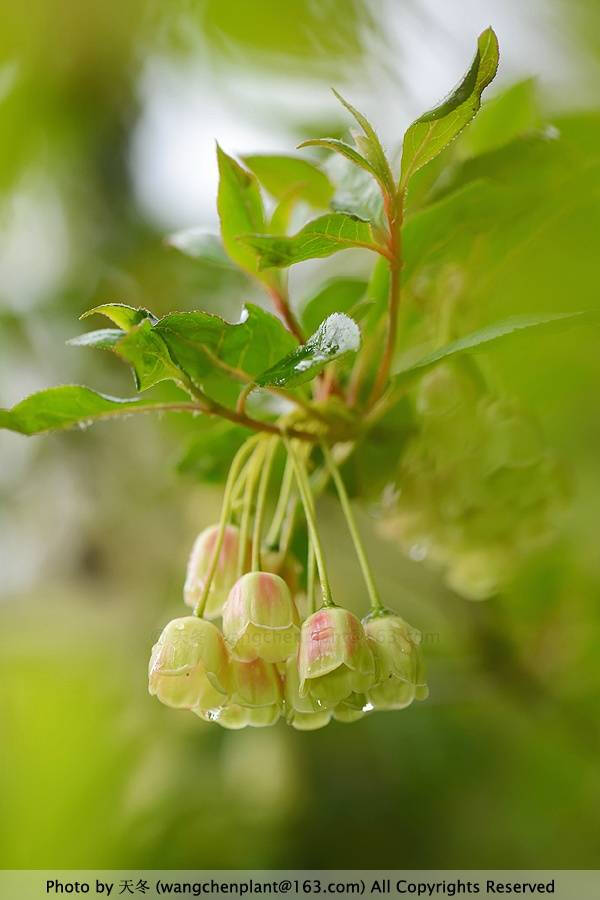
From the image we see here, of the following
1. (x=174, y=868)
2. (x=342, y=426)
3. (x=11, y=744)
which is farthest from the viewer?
(x=11, y=744)

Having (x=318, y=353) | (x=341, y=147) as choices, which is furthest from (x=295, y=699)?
(x=341, y=147)

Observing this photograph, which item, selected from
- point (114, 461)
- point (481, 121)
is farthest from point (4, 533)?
point (481, 121)

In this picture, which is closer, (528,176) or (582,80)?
(528,176)

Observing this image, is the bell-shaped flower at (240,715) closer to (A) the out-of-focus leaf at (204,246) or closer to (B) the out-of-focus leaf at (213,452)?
(B) the out-of-focus leaf at (213,452)

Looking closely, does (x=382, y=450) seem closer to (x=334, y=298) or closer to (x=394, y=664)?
(x=334, y=298)

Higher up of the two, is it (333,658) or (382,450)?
(382,450)

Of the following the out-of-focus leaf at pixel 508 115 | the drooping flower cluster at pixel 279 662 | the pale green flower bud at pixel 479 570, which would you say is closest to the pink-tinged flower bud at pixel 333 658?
the drooping flower cluster at pixel 279 662

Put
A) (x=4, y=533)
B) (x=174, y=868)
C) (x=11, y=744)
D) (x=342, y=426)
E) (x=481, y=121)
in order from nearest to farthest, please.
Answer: (x=342, y=426)
(x=481, y=121)
(x=174, y=868)
(x=11, y=744)
(x=4, y=533)

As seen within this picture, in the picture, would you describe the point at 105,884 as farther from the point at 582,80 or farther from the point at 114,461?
the point at 582,80
